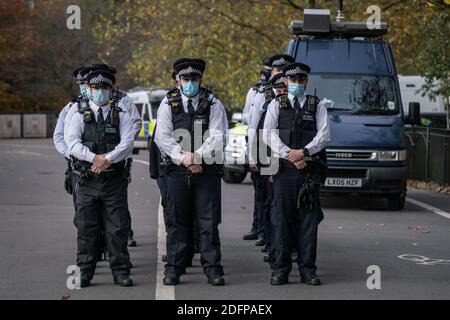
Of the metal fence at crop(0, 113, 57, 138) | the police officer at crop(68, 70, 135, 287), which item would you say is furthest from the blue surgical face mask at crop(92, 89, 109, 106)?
the metal fence at crop(0, 113, 57, 138)

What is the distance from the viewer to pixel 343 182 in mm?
18469

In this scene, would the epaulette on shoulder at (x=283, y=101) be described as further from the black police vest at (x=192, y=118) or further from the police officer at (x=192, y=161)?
the black police vest at (x=192, y=118)

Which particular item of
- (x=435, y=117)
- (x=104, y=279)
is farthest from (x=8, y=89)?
(x=104, y=279)

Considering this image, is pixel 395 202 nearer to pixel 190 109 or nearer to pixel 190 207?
pixel 190 207

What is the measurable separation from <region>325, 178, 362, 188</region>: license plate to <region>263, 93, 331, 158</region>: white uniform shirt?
7322mm

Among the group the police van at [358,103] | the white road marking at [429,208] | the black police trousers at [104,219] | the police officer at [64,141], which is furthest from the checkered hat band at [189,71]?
the white road marking at [429,208]

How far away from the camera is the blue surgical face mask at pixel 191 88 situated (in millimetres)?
10945

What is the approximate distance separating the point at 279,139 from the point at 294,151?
20 centimetres

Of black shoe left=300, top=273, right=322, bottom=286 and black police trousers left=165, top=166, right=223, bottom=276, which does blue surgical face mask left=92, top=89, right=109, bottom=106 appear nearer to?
black police trousers left=165, top=166, right=223, bottom=276

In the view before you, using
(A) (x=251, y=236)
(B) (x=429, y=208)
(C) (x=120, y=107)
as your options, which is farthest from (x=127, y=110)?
(B) (x=429, y=208)

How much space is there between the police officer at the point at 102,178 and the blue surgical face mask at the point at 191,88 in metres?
0.57

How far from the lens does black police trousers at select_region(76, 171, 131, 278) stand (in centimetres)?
1077

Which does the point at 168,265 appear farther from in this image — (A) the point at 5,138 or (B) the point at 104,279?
(A) the point at 5,138
